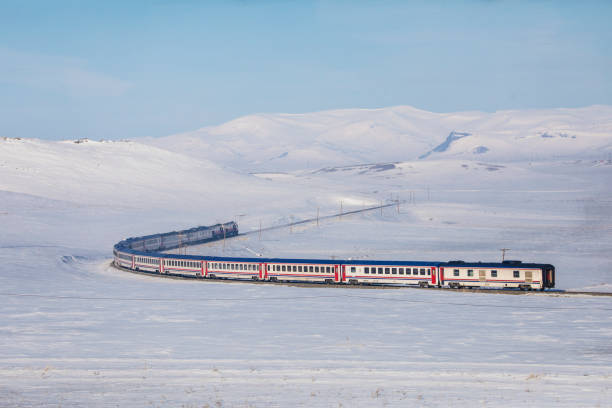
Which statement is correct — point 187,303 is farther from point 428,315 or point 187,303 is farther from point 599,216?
point 599,216

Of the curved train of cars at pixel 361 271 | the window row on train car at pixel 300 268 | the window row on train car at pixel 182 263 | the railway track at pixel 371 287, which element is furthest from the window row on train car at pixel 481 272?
the window row on train car at pixel 182 263

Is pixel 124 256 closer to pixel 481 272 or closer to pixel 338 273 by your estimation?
pixel 338 273

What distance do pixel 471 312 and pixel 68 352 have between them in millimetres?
Answer: 28714

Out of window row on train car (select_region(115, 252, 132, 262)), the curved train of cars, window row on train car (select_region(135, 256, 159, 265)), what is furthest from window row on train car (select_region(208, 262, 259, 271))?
window row on train car (select_region(115, 252, 132, 262))

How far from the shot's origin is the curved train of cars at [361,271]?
207 feet

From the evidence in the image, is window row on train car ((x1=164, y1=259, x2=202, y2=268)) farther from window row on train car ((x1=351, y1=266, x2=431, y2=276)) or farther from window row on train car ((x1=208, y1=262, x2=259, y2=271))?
window row on train car ((x1=351, y1=266, x2=431, y2=276))

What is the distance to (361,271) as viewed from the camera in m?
67.9

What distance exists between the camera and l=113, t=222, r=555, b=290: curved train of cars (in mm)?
63125

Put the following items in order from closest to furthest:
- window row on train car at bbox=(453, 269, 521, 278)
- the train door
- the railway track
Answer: the railway track < window row on train car at bbox=(453, 269, 521, 278) < the train door

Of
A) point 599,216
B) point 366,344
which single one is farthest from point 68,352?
point 599,216

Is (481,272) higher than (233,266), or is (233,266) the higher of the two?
(233,266)

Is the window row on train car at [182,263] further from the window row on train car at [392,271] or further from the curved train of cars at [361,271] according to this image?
the window row on train car at [392,271]

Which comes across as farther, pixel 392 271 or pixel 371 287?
pixel 371 287

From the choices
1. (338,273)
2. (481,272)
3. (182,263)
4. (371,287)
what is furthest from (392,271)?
(182,263)
